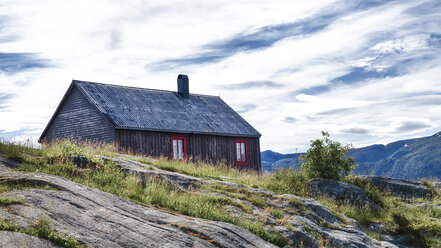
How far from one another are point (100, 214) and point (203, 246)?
6.13 feet

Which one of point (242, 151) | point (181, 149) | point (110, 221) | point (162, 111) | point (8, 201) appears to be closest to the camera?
point (8, 201)

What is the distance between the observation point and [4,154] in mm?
11508

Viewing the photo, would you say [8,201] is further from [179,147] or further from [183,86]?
[183,86]

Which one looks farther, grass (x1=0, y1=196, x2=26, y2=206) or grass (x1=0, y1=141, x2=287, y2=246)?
grass (x1=0, y1=141, x2=287, y2=246)

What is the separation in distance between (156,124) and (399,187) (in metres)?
14.2

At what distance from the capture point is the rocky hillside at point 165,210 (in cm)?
682

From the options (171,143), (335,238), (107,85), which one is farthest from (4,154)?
(107,85)

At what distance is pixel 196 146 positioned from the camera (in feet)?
93.8

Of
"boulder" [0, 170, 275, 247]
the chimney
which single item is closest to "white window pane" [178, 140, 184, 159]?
the chimney

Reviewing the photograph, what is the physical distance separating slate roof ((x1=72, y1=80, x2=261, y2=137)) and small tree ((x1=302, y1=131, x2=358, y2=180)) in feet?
34.3

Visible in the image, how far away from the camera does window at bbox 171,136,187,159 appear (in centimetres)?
2733

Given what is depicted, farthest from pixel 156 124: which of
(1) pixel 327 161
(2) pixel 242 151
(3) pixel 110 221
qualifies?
(3) pixel 110 221

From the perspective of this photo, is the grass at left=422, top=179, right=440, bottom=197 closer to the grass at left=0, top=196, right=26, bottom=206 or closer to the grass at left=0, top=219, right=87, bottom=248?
the grass at left=0, top=219, right=87, bottom=248

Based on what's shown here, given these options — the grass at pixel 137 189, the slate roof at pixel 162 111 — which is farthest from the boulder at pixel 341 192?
the slate roof at pixel 162 111
